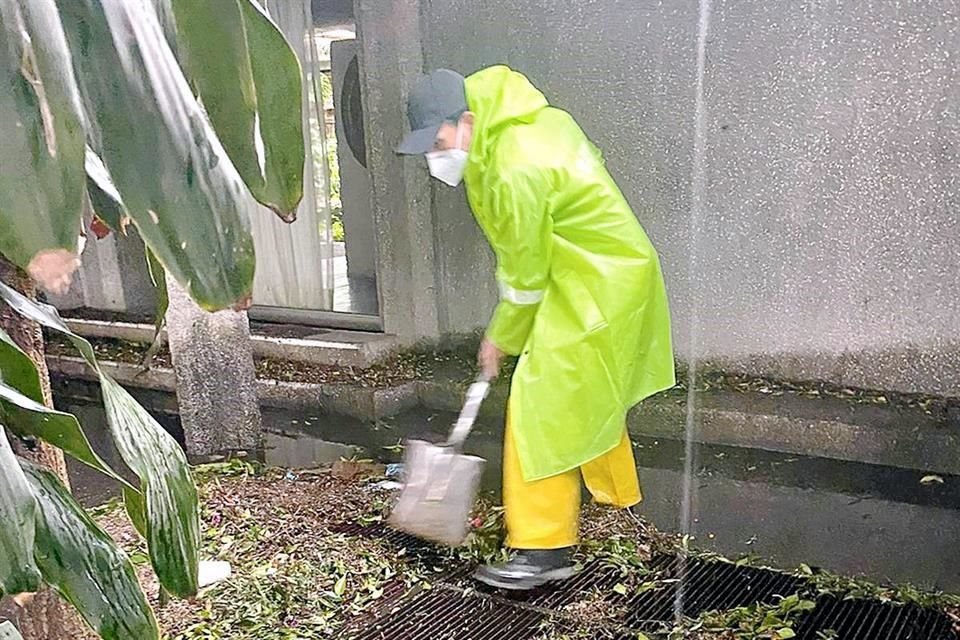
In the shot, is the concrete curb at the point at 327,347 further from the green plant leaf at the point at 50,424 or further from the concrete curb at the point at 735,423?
the green plant leaf at the point at 50,424

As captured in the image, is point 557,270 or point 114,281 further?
point 114,281

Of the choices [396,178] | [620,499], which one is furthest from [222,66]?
[396,178]

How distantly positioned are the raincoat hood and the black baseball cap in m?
0.04

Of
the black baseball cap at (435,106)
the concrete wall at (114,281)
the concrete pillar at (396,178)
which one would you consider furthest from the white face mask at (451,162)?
the concrete wall at (114,281)

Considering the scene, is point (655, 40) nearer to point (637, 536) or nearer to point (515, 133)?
→ point (515, 133)

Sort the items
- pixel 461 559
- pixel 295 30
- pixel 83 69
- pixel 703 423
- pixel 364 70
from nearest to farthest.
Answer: pixel 83 69 < pixel 461 559 < pixel 703 423 < pixel 364 70 < pixel 295 30

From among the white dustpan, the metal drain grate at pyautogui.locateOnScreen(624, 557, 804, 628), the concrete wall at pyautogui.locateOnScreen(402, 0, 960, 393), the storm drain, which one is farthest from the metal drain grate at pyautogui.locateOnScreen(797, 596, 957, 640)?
the concrete wall at pyautogui.locateOnScreen(402, 0, 960, 393)

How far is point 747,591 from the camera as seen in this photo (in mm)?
2561

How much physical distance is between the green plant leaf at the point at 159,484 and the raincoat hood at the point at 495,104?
6.29 feet

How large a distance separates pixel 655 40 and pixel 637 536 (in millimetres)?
2454

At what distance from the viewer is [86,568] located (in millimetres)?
718

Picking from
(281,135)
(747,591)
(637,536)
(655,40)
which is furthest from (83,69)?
(655,40)

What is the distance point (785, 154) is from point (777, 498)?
1658mm

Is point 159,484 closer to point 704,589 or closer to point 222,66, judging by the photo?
point 222,66
